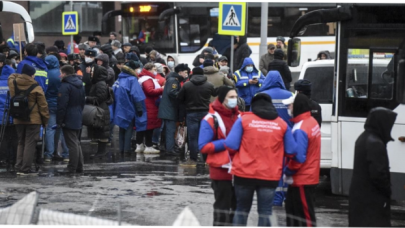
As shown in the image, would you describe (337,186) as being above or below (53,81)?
below

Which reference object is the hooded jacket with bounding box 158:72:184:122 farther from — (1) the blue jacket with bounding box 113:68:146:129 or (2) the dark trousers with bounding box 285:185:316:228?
(2) the dark trousers with bounding box 285:185:316:228

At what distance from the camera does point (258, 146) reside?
8188mm

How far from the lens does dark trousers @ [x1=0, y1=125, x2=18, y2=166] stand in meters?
14.3

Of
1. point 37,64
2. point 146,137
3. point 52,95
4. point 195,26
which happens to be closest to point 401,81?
point 37,64

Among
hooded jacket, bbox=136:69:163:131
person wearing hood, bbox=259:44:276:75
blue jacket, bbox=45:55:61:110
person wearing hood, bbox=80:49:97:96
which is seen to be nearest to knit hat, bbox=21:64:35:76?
blue jacket, bbox=45:55:61:110

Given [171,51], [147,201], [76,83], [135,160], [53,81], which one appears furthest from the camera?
[171,51]

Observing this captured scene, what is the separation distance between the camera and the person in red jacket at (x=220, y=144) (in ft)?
28.5

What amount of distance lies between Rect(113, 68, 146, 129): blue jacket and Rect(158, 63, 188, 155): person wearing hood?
45 cm

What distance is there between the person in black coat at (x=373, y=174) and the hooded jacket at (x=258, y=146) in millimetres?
767

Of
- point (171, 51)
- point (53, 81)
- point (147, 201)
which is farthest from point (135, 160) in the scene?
point (171, 51)

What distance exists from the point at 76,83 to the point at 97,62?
2.48 m

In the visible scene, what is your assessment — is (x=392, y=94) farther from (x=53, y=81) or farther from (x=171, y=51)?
(x=171, y=51)

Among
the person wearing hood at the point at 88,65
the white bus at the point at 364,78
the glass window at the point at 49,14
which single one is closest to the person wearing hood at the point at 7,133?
the person wearing hood at the point at 88,65

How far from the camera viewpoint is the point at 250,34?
29875mm
